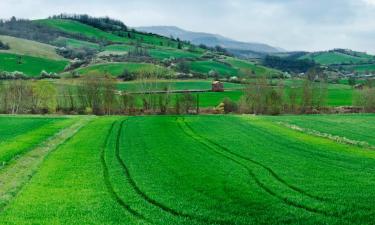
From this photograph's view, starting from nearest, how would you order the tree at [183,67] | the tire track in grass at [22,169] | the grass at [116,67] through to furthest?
the tire track in grass at [22,169], the grass at [116,67], the tree at [183,67]

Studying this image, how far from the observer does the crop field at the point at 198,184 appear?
69.2 feet

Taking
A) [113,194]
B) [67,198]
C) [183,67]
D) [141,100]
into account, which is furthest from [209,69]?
[67,198]

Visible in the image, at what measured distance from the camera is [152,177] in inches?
1133

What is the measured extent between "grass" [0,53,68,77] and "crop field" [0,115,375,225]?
123 m

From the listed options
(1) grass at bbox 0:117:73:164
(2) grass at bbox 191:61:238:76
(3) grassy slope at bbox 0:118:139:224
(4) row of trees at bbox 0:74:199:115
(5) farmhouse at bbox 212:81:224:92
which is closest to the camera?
(3) grassy slope at bbox 0:118:139:224

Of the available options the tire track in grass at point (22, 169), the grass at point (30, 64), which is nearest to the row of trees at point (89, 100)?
the grass at point (30, 64)

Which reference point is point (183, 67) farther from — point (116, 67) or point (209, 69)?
point (116, 67)

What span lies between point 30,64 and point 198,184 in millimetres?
153092

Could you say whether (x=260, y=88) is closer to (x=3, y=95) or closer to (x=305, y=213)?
(x=3, y=95)

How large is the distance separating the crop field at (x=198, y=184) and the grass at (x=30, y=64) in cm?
12262

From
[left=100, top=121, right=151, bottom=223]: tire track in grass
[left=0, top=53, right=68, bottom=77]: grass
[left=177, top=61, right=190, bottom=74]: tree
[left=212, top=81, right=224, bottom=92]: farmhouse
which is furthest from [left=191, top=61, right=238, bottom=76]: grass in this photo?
[left=100, top=121, right=151, bottom=223]: tire track in grass

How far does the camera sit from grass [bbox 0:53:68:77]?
161125mm

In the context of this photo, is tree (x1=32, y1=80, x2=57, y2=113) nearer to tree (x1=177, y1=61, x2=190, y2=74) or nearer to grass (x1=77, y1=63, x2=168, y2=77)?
grass (x1=77, y1=63, x2=168, y2=77)

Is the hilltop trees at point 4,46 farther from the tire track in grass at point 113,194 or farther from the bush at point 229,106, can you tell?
the tire track in grass at point 113,194
